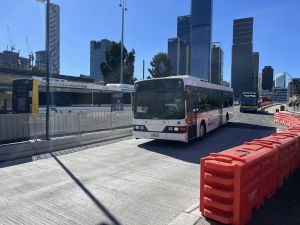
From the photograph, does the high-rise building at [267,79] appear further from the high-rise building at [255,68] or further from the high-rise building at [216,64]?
the high-rise building at [255,68]

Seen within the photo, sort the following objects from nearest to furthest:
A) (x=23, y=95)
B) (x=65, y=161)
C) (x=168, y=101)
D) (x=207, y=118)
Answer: (x=65, y=161), (x=168, y=101), (x=207, y=118), (x=23, y=95)

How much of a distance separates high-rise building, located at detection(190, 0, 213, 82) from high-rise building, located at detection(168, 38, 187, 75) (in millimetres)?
5059

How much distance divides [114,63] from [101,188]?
5330cm

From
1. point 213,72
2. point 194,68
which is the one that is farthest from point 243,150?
point 213,72

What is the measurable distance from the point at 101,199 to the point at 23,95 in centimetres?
1798

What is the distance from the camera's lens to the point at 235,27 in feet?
387

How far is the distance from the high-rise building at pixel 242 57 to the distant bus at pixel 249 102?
58.5 m

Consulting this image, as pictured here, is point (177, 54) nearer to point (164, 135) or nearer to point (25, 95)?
point (25, 95)

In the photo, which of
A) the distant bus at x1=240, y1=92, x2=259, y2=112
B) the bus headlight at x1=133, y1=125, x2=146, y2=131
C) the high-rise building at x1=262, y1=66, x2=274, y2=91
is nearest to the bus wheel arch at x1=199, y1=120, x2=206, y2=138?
the bus headlight at x1=133, y1=125, x2=146, y2=131

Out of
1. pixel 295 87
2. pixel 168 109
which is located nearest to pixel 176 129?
pixel 168 109

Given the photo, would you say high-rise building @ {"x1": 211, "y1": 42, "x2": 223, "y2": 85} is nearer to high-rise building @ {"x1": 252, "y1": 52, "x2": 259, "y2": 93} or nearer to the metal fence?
high-rise building @ {"x1": 252, "y1": 52, "x2": 259, "y2": 93}

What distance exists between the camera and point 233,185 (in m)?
4.49

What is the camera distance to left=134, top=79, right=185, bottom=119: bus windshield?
37.8 ft

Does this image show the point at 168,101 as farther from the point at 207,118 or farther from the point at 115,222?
the point at 115,222
